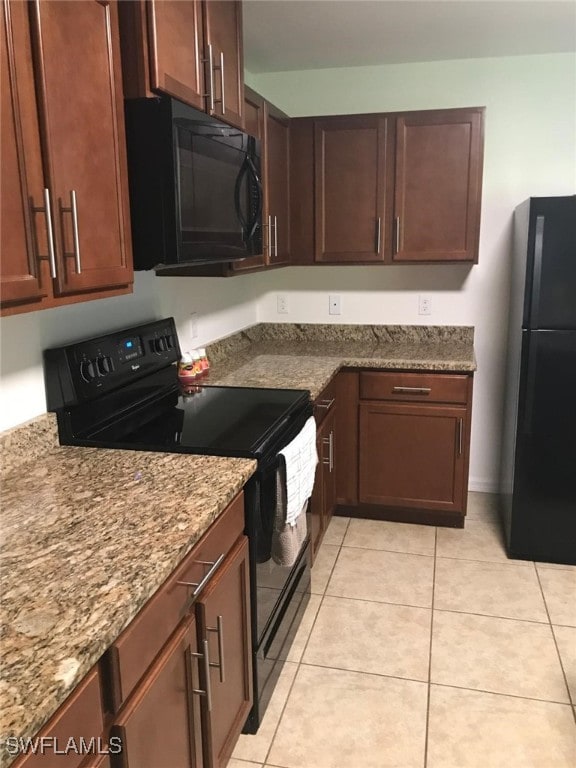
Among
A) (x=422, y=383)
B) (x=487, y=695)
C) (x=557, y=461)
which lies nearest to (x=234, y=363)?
(x=422, y=383)

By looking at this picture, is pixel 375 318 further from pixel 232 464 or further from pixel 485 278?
pixel 232 464

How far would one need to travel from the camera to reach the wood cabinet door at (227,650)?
1.41 meters

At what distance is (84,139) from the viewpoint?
53.2 inches

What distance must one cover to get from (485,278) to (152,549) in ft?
8.62

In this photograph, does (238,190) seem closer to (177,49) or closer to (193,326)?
(177,49)

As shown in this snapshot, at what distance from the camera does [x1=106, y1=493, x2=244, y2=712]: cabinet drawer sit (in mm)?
1015

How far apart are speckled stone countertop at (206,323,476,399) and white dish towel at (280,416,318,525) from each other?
0.30m

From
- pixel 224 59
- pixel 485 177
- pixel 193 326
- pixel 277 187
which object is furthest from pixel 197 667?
pixel 485 177

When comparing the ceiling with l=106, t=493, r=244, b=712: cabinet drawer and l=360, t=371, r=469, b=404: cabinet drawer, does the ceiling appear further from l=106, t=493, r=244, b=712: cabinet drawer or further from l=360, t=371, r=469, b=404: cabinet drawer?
l=106, t=493, r=244, b=712: cabinet drawer

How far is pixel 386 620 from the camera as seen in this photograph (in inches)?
94.5

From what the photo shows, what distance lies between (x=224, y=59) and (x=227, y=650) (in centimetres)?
173

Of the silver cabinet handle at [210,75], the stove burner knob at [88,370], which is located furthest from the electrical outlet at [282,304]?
the stove burner knob at [88,370]

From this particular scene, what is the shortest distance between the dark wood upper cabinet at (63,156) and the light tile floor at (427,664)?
1.42 meters

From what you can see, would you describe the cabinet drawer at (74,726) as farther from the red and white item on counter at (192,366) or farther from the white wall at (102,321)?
the red and white item on counter at (192,366)
